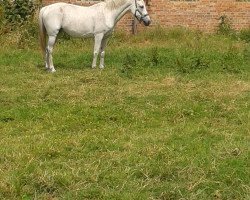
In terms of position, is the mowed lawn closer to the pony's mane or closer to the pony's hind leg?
the pony's hind leg

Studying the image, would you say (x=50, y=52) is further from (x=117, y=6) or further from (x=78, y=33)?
(x=117, y=6)

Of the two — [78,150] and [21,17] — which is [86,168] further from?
[21,17]

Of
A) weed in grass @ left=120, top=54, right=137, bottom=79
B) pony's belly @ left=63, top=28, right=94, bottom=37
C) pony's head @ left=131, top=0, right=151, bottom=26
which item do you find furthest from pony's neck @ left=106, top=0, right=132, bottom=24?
weed in grass @ left=120, top=54, right=137, bottom=79

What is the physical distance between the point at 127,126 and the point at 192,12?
935 cm

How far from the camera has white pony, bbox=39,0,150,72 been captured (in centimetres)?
1002

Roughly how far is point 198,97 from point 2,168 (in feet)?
12.4

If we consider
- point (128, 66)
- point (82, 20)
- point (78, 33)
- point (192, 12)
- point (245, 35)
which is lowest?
point (245, 35)

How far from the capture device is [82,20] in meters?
10.2

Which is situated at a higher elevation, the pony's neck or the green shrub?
the pony's neck

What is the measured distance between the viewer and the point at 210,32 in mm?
15383

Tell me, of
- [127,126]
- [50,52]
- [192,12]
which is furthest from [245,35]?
[127,126]

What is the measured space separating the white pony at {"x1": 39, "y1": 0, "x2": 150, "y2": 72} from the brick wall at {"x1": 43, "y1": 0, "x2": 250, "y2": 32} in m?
4.99

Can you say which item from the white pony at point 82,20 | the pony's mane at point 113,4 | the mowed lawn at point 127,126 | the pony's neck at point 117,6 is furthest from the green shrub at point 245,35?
the pony's mane at point 113,4

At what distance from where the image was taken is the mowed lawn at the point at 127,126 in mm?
4738
